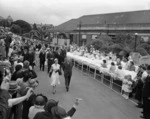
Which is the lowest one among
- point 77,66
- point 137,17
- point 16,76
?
point 77,66

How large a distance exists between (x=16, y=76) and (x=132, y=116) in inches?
164

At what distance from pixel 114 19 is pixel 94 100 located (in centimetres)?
6353

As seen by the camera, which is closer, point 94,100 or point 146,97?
point 146,97

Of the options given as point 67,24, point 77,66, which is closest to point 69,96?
point 77,66

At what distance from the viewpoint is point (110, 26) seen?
63.7 m

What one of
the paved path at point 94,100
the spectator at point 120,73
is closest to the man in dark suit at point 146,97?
the paved path at point 94,100

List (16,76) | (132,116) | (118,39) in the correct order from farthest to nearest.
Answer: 1. (118,39)
2. (132,116)
3. (16,76)

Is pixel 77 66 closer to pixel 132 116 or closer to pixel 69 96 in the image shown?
pixel 69 96

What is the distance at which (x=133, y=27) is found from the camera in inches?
2275

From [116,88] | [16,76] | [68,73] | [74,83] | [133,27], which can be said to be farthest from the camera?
[133,27]

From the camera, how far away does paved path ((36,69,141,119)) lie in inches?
344

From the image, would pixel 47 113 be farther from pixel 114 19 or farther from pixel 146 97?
pixel 114 19

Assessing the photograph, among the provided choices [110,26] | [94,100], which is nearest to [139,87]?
[94,100]

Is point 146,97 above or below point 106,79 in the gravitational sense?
above
